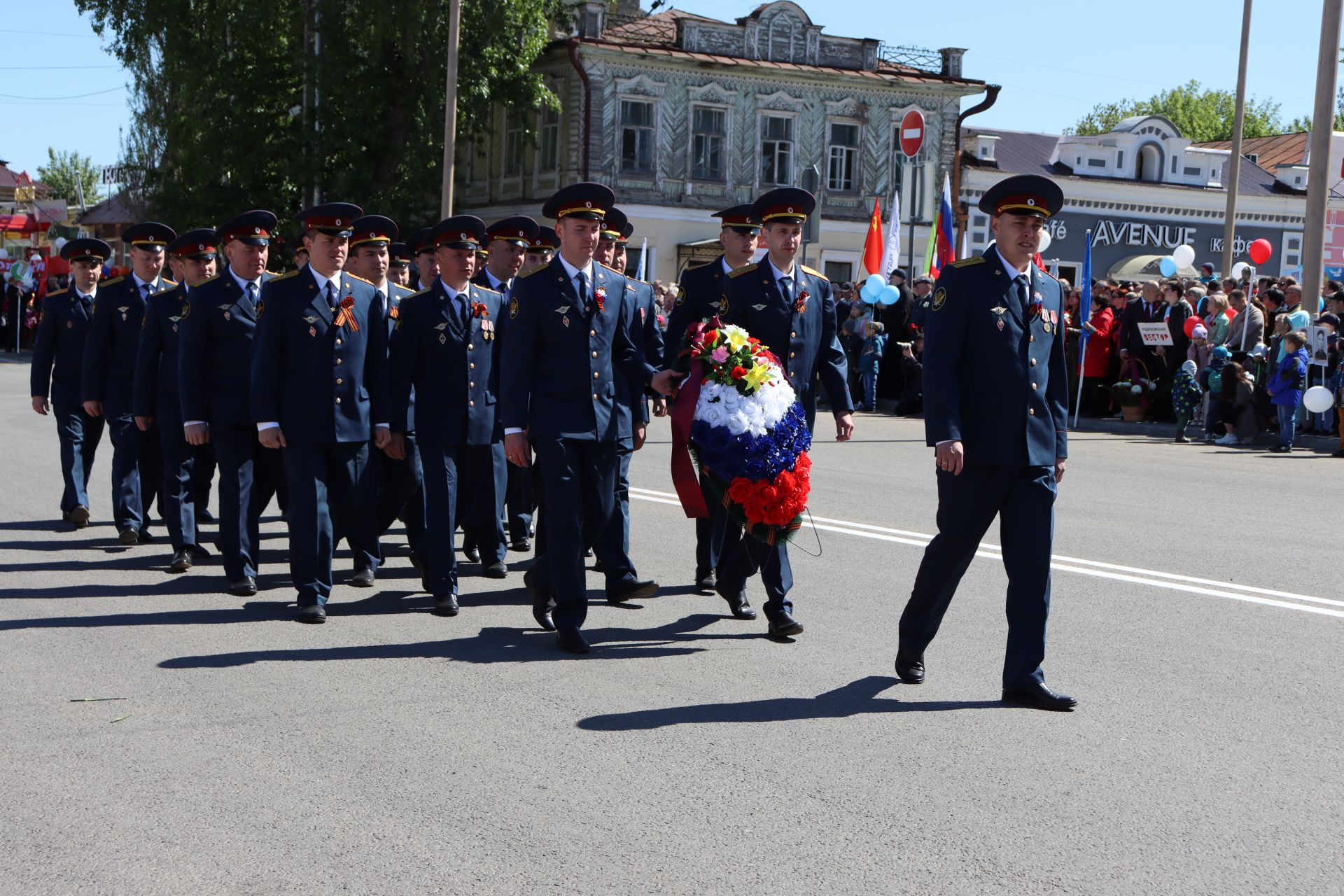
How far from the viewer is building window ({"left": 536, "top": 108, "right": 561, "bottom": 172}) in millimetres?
41906

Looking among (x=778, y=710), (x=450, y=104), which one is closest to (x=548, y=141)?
(x=450, y=104)

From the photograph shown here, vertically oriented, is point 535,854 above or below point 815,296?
below

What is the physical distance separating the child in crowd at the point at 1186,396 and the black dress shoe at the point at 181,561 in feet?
44.0

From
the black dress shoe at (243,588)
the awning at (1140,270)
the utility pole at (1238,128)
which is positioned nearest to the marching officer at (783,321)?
the black dress shoe at (243,588)

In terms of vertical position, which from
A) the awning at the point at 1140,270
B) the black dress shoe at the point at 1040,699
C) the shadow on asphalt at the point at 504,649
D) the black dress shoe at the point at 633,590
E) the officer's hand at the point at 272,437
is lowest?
the shadow on asphalt at the point at 504,649

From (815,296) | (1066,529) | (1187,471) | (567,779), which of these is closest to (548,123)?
(1187,471)

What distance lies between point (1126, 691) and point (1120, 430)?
49.9 ft

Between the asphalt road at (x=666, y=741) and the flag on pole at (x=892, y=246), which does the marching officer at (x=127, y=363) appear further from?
the flag on pole at (x=892, y=246)

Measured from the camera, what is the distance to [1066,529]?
446 inches

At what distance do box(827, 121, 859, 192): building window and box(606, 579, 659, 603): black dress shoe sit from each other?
120 feet

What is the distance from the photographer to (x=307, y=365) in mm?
8180

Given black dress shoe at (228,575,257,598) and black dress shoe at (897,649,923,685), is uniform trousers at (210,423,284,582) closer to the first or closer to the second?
black dress shoe at (228,575,257,598)

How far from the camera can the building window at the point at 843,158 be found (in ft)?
142

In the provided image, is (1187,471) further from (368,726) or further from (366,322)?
(368,726)
